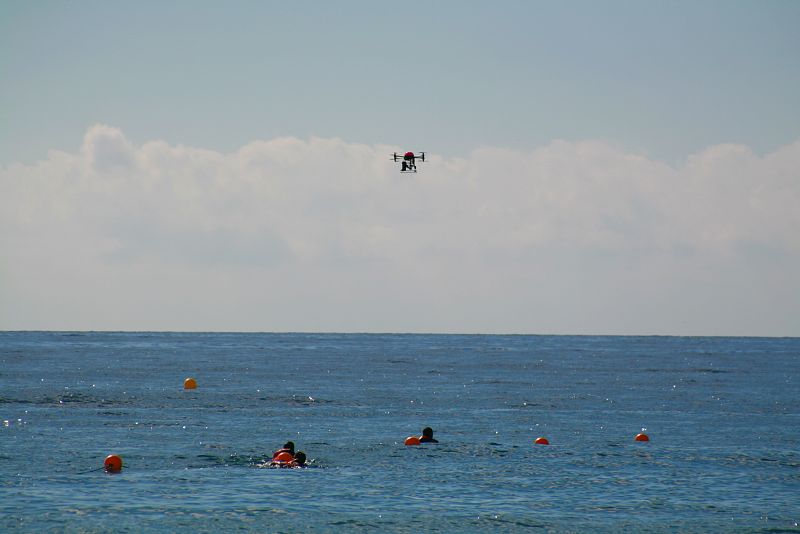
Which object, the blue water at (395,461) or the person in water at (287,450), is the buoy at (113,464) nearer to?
the blue water at (395,461)

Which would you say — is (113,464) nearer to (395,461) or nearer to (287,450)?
(287,450)

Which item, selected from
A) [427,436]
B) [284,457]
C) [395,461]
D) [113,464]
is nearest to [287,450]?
[284,457]

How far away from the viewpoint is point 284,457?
4400 centimetres

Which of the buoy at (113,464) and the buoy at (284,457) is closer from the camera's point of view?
the buoy at (113,464)

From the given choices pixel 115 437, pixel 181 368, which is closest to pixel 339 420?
pixel 115 437

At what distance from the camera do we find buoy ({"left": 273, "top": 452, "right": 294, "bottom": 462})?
144 feet

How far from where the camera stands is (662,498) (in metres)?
37.9

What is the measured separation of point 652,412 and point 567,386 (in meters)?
30.8

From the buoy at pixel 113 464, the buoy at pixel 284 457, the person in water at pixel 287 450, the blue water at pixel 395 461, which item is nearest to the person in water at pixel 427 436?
the blue water at pixel 395 461

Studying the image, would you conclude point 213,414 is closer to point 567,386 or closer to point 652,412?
point 652,412

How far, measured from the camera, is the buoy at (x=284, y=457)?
43906 millimetres

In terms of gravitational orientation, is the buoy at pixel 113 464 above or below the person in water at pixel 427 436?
below

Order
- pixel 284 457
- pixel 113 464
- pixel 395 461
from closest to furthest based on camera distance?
1. pixel 113 464
2. pixel 284 457
3. pixel 395 461

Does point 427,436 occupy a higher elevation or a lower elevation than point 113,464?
higher
